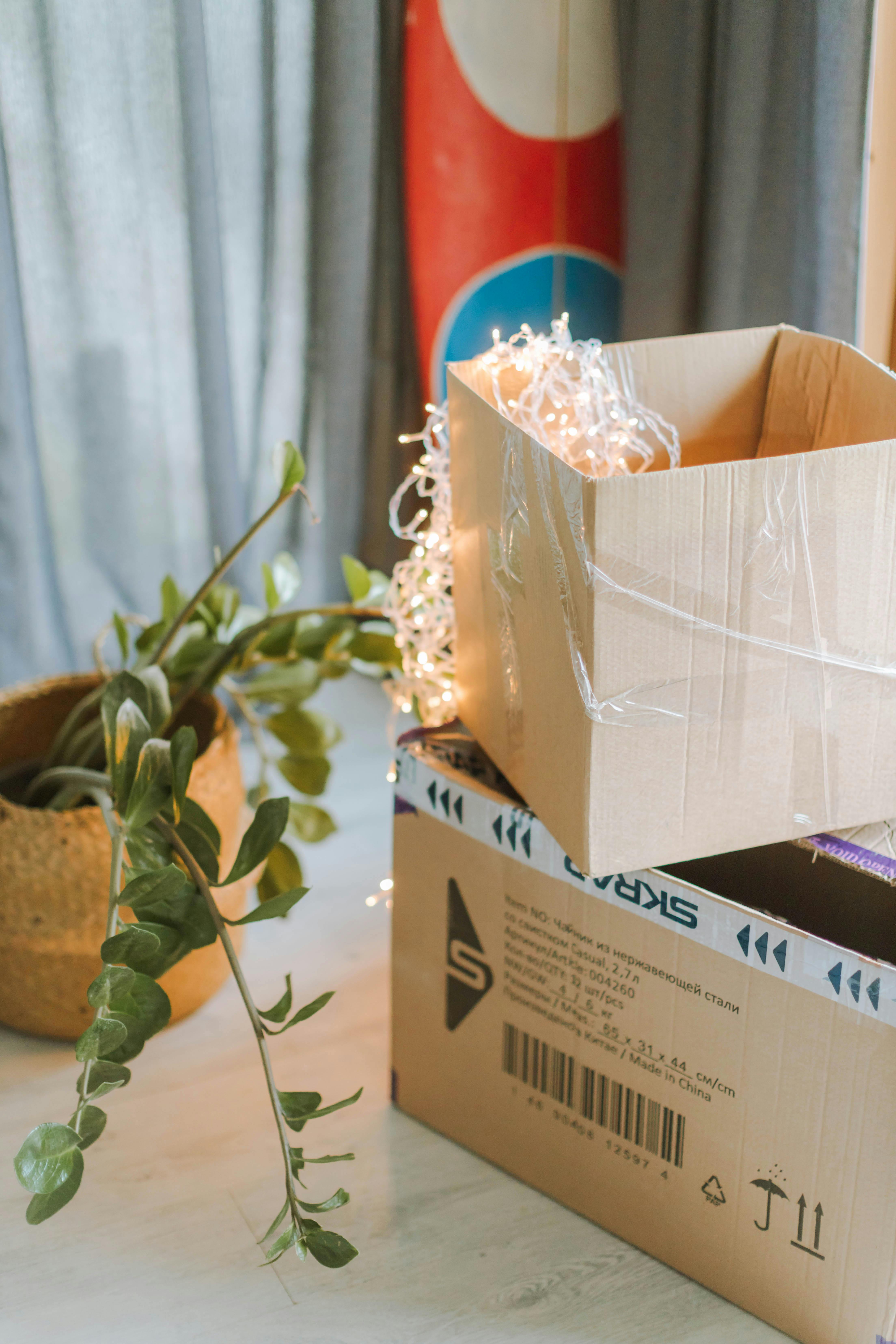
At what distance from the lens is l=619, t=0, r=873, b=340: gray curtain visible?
121 centimetres

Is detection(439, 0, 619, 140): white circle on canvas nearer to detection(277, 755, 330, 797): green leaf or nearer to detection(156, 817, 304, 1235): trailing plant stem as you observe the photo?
detection(277, 755, 330, 797): green leaf

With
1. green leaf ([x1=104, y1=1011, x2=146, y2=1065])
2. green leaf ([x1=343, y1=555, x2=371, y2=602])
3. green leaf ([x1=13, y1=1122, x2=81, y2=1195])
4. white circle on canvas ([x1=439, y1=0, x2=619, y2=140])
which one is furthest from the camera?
white circle on canvas ([x1=439, y1=0, x2=619, y2=140])

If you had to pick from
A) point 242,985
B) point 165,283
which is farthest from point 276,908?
point 165,283

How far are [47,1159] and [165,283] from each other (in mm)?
1152

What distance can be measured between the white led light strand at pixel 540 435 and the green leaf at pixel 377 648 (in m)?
0.07

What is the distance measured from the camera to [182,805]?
0.81m

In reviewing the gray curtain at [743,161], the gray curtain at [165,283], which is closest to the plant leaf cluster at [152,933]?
the gray curtain at [165,283]

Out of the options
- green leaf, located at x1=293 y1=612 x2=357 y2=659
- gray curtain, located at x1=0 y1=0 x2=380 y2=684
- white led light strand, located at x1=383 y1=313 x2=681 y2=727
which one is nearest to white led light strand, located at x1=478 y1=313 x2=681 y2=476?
white led light strand, located at x1=383 y1=313 x2=681 y2=727

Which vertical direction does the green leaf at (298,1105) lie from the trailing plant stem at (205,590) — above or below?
below

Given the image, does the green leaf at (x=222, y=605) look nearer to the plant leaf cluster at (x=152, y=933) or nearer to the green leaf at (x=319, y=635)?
the green leaf at (x=319, y=635)

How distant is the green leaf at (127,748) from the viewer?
81 centimetres

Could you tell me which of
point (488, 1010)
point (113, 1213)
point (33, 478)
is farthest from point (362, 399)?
point (113, 1213)

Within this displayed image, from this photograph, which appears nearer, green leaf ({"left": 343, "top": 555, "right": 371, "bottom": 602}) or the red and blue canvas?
green leaf ({"left": 343, "top": 555, "right": 371, "bottom": 602})

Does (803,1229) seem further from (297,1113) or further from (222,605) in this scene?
(222,605)
